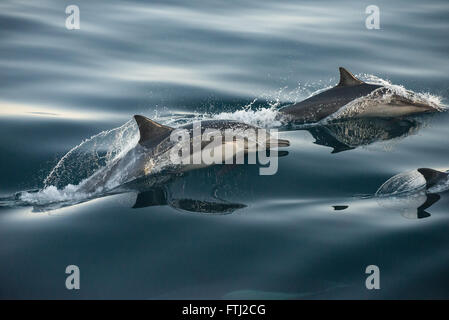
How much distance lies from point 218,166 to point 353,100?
12.6ft

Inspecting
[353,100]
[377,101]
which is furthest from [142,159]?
[377,101]

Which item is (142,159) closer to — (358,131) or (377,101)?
(358,131)

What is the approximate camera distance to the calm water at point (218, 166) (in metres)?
6.30

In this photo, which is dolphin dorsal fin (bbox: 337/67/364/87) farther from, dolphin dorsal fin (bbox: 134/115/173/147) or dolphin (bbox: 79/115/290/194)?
dolphin dorsal fin (bbox: 134/115/173/147)

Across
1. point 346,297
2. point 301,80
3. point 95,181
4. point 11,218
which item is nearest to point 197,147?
point 95,181

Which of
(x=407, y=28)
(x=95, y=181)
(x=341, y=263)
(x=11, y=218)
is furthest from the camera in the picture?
(x=407, y=28)

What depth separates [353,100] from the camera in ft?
37.7

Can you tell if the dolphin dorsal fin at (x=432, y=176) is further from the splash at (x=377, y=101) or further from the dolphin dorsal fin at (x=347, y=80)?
the dolphin dorsal fin at (x=347, y=80)

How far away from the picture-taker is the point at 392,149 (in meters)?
9.77

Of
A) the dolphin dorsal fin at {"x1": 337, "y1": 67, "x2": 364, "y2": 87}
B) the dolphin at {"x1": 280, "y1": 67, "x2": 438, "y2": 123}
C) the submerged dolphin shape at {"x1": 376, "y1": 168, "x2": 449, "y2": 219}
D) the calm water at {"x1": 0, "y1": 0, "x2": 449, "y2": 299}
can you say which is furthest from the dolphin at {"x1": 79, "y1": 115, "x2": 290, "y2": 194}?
the dolphin dorsal fin at {"x1": 337, "y1": 67, "x2": 364, "y2": 87}

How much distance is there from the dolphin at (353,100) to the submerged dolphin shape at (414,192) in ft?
10.4

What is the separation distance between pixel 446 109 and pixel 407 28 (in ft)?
20.8

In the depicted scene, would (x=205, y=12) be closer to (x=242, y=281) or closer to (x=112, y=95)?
(x=112, y=95)

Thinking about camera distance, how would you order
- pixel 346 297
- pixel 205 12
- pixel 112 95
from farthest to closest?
pixel 205 12 → pixel 112 95 → pixel 346 297
